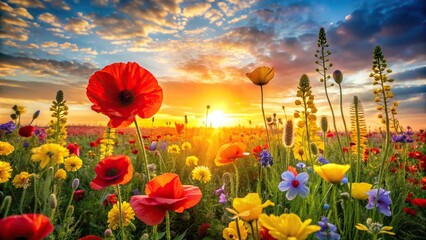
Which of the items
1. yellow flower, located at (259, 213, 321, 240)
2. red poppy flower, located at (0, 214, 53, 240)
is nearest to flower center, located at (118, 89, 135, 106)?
red poppy flower, located at (0, 214, 53, 240)

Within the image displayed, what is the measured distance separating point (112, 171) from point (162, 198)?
0.41 m

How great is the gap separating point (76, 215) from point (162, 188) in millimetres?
2305

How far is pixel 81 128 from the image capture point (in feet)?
43.2

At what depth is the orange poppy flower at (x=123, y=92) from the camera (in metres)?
1.47

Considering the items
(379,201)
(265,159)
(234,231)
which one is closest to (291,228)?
(234,231)

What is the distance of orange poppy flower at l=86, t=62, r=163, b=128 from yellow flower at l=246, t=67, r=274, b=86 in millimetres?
1006

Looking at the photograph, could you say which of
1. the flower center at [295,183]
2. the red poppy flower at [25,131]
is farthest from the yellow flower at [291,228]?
the red poppy flower at [25,131]

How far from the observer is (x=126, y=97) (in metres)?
1.52

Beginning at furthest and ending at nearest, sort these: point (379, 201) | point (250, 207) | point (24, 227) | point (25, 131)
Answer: point (25, 131) → point (379, 201) → point (250, 207) → point (24, 227)

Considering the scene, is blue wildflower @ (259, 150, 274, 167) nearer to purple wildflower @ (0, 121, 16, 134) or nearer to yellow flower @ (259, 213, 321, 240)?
yellow flower @ (259, 213, 321, 240)

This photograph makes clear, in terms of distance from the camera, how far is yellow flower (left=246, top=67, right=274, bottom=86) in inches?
90.8

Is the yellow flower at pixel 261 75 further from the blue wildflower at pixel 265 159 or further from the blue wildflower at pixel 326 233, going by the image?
the blue wildflower at pixel 326 233

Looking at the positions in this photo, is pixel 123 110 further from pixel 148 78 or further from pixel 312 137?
pixel 312 137

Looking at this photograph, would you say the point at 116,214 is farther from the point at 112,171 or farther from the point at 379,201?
the point at 379,201
